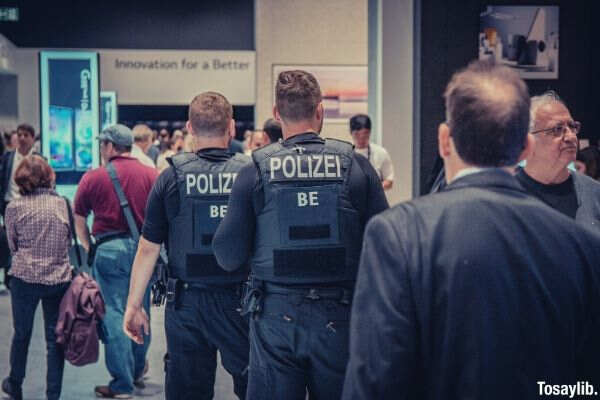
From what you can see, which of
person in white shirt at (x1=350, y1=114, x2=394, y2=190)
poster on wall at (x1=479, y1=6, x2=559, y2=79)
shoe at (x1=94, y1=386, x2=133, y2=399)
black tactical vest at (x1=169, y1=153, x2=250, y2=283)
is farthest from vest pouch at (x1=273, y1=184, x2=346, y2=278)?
person in white shirt at (x1=350, y1=114, x2=394, y2=190)

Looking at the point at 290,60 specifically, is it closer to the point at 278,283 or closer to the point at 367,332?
the point at 278,283

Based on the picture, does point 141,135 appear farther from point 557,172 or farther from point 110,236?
point 557,172

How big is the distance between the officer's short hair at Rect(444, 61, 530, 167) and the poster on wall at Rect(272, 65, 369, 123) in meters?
14.4

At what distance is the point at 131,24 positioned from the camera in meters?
19.3

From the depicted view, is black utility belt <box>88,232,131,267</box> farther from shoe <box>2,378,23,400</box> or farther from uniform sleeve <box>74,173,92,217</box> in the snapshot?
shoe <box>2,378,23,400</box>

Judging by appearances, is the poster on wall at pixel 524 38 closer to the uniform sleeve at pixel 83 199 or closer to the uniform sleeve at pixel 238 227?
the uniform sleeve at pixel 83 199

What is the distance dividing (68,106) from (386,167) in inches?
143

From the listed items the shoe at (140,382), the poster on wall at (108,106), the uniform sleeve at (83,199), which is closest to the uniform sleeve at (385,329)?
the uniform sleeve at (83,199)

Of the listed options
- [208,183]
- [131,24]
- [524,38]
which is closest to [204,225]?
[208,183]

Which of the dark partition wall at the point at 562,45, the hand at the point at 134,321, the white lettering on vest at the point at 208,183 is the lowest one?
the hand at the point at 134,321

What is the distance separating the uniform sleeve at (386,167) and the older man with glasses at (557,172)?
3.89 meters

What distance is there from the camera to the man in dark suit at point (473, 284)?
5.93 ft

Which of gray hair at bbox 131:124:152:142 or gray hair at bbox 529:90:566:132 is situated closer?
gray hair at bbox 529:90:566:132

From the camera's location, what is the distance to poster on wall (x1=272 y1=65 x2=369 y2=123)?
16.3m
